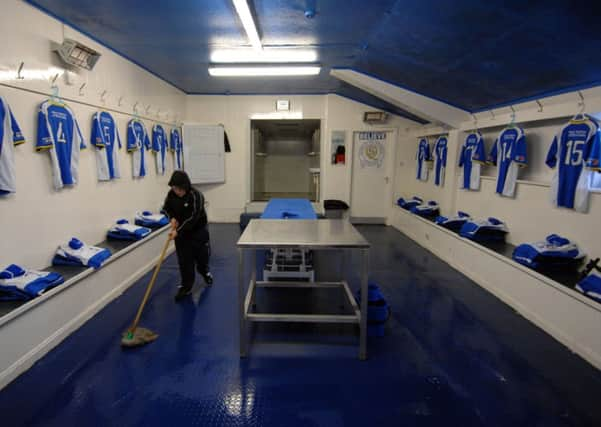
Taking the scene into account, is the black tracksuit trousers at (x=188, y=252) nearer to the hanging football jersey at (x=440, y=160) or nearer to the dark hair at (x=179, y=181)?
the dark hair at (x=179, y=181)

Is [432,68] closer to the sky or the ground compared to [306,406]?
closer to the sky

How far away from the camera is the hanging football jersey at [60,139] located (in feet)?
9.14

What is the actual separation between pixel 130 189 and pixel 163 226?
2.26ft

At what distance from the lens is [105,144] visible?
368cm

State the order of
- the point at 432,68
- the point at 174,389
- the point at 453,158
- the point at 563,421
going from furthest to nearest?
the point at 453,158
the point at 432,68
the point at 174,389
the point at 563,421

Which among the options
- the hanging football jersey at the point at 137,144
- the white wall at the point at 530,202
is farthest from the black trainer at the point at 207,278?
the white wall at the point at 530,202

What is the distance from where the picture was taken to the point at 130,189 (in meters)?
4.46

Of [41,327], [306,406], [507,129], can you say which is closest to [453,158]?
[507,129]

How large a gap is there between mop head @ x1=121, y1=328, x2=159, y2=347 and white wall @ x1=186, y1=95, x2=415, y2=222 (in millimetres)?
4824

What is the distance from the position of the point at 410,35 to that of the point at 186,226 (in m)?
3.04

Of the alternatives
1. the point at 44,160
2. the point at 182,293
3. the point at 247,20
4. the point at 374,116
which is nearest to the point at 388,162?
the point at 374,116

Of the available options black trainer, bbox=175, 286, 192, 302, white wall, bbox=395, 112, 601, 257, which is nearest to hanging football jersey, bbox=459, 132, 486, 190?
white wall, bbox=395, 112, 601, 257

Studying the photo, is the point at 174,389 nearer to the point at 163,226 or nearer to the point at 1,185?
the point at 1,185

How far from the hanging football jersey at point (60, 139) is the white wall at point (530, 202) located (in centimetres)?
489
